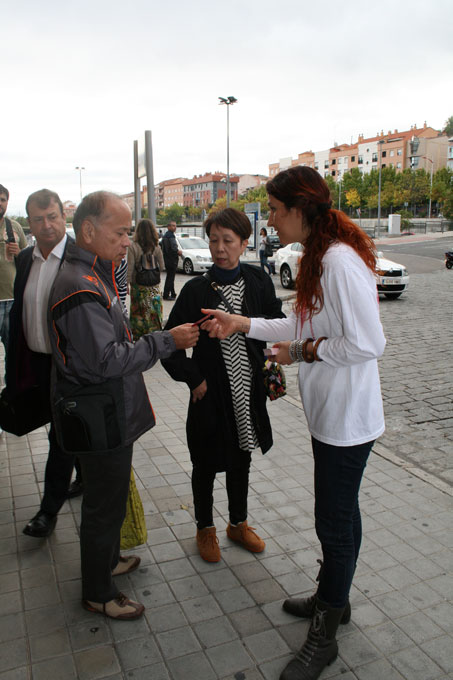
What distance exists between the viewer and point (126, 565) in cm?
299

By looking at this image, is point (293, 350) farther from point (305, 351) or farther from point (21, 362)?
point (21, 362)

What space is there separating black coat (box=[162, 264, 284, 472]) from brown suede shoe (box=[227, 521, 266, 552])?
46 cm

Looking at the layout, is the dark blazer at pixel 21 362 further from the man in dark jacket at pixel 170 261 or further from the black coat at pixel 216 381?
the man in dark jacket at pixel 170 261

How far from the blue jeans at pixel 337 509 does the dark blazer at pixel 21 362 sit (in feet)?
5.69

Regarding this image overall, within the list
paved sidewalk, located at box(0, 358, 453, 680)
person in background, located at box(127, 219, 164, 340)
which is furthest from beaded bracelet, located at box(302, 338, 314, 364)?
person in background, located at box(127, 219, 164, 340)

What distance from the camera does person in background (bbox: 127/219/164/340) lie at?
25.2 ft

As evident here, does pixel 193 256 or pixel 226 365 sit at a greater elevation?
pixel 193 256

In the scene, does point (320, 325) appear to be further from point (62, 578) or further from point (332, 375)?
point (62, 578)

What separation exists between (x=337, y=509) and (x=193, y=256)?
20.0m

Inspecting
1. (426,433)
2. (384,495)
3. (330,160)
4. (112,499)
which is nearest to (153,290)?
(426,433)

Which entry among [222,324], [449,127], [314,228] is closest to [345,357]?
[314,228]

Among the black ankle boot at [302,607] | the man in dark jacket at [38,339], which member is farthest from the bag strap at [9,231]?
the black ankle boot at [302,607]

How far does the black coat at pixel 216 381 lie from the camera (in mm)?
2932

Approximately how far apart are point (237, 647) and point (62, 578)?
106 centimetres
